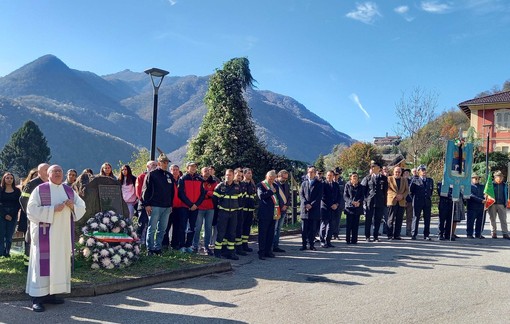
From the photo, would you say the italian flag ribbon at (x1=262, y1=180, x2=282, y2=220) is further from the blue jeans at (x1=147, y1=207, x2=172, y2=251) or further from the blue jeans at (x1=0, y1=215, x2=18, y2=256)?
the blue jeans at (x1=0, y1=215, x2=18, y2=256)

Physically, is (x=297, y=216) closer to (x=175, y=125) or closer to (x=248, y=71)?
(x=248, y=71)

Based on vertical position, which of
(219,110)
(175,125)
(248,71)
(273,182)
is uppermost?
(175,125)

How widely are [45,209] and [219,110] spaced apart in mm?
9401

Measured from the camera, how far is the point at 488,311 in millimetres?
6281

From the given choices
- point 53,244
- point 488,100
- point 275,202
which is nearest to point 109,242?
point 53,244

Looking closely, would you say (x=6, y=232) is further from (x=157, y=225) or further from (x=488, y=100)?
(x=488, y=100)

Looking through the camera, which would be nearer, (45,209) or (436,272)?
(45,209)

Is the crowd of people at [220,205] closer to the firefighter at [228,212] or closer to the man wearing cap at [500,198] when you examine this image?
the firefighter at [228,212]

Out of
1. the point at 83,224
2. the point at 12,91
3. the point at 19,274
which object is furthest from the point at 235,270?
the point at 12,91

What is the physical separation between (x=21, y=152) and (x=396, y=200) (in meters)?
59.0

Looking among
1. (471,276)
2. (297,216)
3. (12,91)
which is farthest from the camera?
(12,91)

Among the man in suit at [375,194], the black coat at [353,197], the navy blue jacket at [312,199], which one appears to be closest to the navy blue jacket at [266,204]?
the navy blue jacket at [312,199]

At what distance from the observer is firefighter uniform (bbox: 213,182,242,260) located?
32.1 feet

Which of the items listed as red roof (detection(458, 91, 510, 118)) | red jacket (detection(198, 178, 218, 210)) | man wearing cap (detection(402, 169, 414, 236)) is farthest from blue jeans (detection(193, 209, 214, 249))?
red roof (detection(458, 91, 510, 118))
